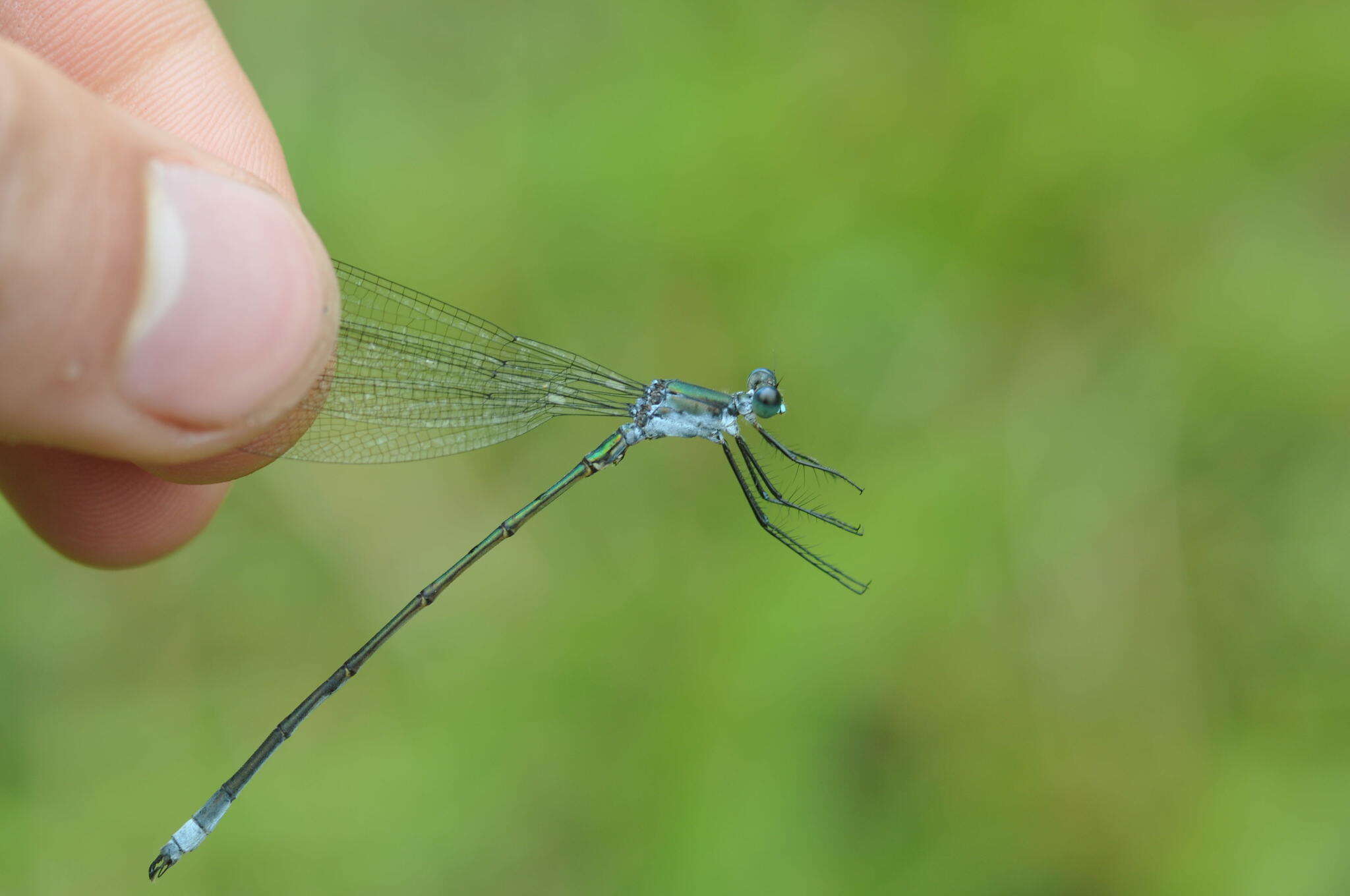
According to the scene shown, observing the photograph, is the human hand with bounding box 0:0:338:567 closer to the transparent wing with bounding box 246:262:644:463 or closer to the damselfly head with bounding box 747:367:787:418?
the transparent wing with bounding box 246:262:644:463

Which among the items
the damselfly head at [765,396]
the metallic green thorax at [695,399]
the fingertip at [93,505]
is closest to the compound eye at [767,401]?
the damselfly head at [765,396]

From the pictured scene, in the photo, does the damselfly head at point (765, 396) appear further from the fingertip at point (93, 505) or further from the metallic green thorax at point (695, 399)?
the fingertip at point (93, 505)

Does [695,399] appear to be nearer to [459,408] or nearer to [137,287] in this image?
[459,408]

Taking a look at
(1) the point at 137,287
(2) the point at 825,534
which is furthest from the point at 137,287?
(2) the point at 825,534

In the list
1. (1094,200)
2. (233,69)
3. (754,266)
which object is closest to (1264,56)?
(1094,200)

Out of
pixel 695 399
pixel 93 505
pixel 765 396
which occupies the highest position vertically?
pixel 93 505

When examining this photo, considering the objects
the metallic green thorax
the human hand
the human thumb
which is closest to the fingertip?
the human hand
